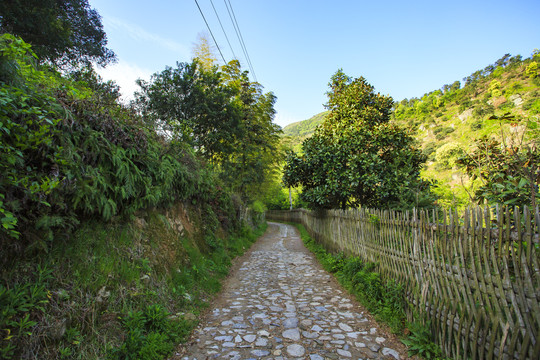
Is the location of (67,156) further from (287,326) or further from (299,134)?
(299,134)

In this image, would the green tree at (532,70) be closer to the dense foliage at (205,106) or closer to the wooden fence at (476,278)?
the dense foliage at (205,106)

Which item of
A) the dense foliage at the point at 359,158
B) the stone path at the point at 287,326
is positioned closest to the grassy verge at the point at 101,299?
the stone path at the point at 287,326

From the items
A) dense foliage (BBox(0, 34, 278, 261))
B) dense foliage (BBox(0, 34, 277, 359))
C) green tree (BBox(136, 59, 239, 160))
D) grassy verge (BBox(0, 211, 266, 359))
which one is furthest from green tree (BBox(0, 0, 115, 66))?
grassy verge (BBox(0, 211, 266, 359))

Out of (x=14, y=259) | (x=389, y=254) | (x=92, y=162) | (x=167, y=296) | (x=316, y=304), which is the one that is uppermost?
(x=92, y=162)

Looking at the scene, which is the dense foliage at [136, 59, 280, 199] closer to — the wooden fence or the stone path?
the stone path

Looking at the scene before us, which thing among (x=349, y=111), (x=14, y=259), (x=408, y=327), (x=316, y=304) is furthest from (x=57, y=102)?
(x=349, y=111)

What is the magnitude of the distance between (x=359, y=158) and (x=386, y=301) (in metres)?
4.24

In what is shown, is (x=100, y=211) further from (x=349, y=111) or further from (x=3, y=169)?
(x=349, y=111)

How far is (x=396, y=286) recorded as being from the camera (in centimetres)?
425

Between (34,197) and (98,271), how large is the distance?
4.26 ft

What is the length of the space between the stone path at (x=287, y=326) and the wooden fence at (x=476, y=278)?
2.55 ft

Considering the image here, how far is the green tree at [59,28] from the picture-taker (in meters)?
9.41

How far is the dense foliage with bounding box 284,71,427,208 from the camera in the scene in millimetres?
7129

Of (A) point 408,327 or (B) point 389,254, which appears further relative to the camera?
(B) point 389,254
